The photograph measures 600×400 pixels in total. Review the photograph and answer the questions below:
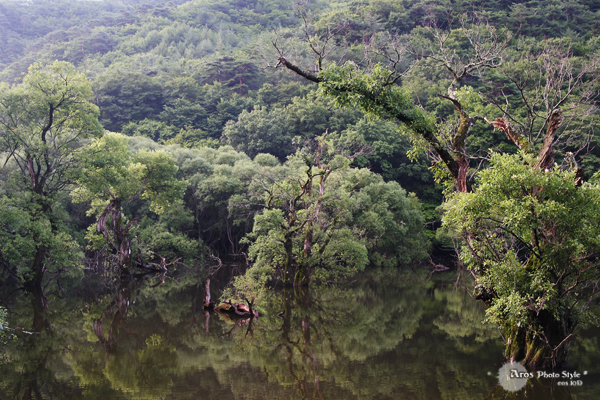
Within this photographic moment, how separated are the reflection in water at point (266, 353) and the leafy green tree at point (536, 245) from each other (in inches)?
37.9

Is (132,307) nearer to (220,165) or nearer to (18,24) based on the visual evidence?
(220,165)

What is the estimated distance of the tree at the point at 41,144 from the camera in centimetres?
2178

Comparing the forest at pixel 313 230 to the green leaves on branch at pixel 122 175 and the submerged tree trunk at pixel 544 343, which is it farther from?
the green leaves on branch at pixel 122 175

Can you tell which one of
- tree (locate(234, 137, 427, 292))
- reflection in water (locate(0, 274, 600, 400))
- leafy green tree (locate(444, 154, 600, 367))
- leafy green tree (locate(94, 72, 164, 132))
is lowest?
leafy green tree (locate(94, 72, 164, 132))

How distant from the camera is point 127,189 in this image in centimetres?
2786

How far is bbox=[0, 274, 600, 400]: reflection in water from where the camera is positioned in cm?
890

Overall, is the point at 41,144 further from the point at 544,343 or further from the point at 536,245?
the point at 544,343

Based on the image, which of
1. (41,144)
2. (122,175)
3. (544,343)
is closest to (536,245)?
(544,343)

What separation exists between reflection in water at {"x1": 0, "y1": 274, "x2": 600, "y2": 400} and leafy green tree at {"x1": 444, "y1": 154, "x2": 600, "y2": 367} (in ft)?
3.16

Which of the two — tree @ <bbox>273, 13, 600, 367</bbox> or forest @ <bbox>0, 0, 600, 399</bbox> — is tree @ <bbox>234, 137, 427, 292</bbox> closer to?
forest @ <bbox>0, 0, 600, 399</bbox>

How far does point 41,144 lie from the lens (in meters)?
22.6

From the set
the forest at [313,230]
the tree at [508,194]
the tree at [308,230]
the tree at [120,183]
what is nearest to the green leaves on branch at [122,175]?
the tree at [120,183]

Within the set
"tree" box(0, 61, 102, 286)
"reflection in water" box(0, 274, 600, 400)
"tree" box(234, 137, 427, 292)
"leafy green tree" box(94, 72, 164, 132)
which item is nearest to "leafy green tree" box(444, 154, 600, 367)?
"reflection in water" box(0, 274, 600, 400)

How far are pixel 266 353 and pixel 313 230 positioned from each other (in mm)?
11941
